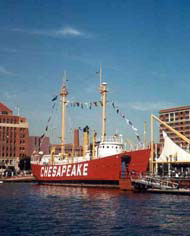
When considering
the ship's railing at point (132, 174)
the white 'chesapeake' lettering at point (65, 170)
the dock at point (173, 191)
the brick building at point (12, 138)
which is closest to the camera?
the dock at point (173, 191)

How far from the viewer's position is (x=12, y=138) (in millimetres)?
150250

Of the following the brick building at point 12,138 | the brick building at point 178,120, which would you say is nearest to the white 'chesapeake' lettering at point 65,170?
the brick building at point 12,138

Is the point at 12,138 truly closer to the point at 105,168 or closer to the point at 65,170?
the point at 65,170

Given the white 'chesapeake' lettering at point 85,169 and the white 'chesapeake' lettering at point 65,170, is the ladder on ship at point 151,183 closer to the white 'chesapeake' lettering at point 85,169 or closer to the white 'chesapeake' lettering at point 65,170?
the white 'chesapeake' lettering at point 85,169

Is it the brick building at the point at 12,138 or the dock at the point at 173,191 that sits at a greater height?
the brick building at the point at 12,138

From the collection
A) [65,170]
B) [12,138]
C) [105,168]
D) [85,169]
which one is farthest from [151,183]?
[12,138]

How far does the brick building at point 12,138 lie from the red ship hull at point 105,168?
253 ft

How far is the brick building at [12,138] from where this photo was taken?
148000 mm

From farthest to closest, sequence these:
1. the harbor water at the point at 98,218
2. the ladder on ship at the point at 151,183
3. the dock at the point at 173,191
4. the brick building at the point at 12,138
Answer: the brick building at the point at 12,138 → the ladder on ship at the point at 151,183 → the dock at the point at 173,191 → the harbor water at the point at 98,218

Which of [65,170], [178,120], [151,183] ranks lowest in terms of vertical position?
[151,183]

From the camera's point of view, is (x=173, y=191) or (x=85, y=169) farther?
(x=85, y=169)

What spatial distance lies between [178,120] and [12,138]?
58154mm

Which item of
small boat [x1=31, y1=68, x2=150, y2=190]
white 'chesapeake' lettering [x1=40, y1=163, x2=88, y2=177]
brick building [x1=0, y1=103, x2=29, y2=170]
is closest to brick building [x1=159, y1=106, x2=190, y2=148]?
brick building [x1=0, y1=103, x2=29, y2=170]

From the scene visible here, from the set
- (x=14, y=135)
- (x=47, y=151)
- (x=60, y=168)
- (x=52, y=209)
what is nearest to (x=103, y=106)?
(x=60, y=168)
